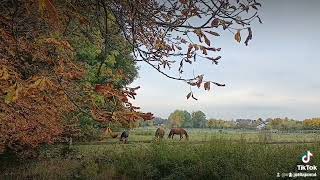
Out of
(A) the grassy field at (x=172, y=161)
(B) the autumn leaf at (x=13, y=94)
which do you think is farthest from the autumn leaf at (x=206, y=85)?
(A) the grassy field at (x=172, y=161)

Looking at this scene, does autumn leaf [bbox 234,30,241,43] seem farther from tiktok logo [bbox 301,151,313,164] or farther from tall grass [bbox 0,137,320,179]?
tiktok logo [bbox 301,151,313,164]

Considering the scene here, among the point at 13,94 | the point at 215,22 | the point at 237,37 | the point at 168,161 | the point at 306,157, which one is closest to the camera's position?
the point at 13,94

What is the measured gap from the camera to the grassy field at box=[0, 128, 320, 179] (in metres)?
18.5

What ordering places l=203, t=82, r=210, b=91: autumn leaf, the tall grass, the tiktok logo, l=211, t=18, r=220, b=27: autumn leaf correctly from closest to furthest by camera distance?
l=203, t=82, r=210, b=91: autumn leaf
l=211, t=18, r=220, b=27: autumn leaf
the tiktok logo
the tall grass

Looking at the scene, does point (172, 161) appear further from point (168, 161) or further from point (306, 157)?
point (306, 157)

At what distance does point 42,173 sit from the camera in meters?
24.0

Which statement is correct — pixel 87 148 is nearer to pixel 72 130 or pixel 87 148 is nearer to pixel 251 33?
pixel 72 130

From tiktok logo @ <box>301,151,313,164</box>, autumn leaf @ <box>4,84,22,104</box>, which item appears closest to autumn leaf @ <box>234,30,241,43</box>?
autumn leaf @ <box>4,84,22,104</box>

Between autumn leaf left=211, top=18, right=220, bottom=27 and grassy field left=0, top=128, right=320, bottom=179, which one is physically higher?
autumn leaf left=211, top=18, right=220, bottom=27

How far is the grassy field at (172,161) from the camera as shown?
60.7 feet

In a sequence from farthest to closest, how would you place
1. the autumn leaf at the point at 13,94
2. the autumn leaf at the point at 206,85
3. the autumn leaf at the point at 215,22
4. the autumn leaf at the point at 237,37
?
the autumn leaf at the point at 215,22
the autumn leaf at the point at 206,85
the autumn leaf at the point at 237,37
the autumn leaf at the point at 13,94

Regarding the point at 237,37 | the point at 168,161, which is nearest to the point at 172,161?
the point at 168,161

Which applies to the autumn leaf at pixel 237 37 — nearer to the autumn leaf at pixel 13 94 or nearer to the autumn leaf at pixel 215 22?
the autumn leaf at pixel 215 22

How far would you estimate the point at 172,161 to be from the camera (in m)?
23.1
